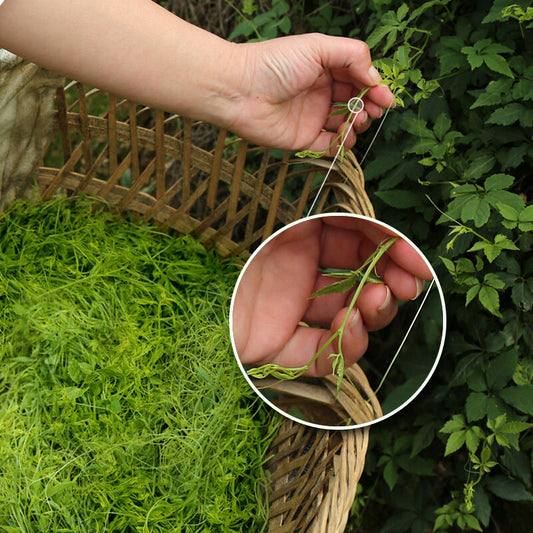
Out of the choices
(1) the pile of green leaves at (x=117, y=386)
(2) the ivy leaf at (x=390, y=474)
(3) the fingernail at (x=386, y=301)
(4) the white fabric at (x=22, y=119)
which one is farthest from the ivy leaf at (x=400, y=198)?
(4) the white fabric at (x=22, y=119)

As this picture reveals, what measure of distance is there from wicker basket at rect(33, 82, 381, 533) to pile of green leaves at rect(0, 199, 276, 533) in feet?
0.17

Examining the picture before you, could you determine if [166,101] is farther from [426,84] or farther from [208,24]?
[208,24]

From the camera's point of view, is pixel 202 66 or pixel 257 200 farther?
pixel 257 200

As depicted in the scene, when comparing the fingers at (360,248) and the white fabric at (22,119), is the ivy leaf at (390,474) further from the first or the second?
the white fabric at (22,119)

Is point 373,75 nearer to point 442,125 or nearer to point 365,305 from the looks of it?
point 442,125

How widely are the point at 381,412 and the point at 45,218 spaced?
0.91 metres

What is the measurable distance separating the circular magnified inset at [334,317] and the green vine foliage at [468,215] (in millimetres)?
74

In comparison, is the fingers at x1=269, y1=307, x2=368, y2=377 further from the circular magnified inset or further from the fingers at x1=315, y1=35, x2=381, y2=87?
the fingers at x1=315, y1=35, x2=381, y2=87

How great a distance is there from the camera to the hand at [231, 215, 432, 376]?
3.70 feet

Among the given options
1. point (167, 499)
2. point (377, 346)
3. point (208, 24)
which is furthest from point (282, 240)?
point (208, 24)

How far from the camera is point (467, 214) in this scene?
1013 mm

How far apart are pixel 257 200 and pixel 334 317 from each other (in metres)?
0.41

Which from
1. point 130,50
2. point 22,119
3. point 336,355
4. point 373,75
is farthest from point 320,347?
point 22,119

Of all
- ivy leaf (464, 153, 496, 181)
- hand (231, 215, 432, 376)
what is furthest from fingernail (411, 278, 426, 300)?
ivy leaf (464, 153, 496, 181)
